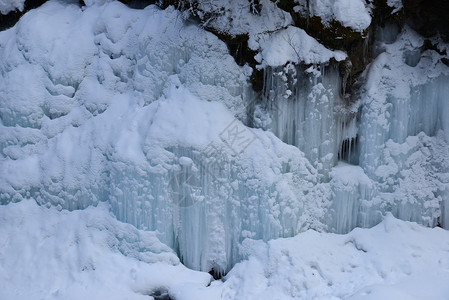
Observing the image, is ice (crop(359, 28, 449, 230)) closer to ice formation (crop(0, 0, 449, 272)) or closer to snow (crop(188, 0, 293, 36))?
ice formation (crop(0, 0, 449, 272))

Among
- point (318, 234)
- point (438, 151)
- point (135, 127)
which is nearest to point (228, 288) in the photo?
point (318, 234)

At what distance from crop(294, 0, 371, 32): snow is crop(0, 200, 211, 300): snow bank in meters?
2.73

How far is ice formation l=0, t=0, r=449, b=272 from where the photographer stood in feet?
16.2

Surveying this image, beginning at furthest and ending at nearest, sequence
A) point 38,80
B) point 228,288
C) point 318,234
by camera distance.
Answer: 1. point 38,80
2. point 318,234
3. point 228,288

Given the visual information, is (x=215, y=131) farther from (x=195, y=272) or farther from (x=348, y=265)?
(x=348, y=265)

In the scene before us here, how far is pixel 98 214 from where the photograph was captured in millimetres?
5055

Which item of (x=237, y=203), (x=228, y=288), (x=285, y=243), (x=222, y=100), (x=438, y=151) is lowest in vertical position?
(x=228, y=288)

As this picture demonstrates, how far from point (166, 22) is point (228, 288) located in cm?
274

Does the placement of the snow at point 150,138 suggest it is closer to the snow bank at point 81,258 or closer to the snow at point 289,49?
the snow bank at point 81,258

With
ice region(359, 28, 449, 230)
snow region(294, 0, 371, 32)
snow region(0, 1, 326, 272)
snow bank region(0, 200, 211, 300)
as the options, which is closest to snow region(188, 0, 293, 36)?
snow region(0, 1, 326, 272)

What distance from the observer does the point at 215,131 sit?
493 centimetres

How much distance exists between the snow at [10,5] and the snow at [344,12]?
3321mm

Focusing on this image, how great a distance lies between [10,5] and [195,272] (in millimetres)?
3742

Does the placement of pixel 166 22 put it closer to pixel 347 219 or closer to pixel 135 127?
pixel 135 127
